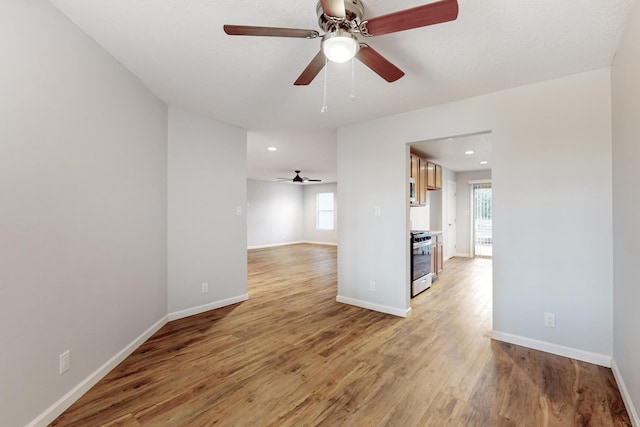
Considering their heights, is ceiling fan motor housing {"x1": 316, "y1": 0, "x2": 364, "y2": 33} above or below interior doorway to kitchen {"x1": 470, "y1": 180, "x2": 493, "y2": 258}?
above

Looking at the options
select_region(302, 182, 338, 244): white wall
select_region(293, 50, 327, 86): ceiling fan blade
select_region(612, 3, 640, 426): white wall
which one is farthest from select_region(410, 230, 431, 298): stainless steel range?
select_region(302, 182, 338, 244): white wall

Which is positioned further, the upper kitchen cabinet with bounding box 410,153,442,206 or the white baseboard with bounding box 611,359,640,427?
the upper kitchen cabinet with bounding box 410,153,442,206

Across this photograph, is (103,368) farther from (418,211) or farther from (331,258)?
(331,258)

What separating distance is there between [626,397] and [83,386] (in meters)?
3.59

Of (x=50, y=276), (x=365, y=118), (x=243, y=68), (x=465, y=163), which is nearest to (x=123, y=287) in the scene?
(x=50, y=276)

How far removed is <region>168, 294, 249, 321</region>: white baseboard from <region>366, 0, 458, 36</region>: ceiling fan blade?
3.41 m

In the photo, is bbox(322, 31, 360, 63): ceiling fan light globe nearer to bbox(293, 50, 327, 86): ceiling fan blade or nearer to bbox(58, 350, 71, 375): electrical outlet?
bbox(293, 50, 327, 86): ceiling fan blade

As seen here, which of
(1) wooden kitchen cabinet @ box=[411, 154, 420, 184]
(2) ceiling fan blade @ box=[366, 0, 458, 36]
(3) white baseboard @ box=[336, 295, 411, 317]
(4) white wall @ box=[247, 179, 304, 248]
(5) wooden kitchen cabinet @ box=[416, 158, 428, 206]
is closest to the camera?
(2) ceiling fan blade @ box=[366, 0, 458, 36]

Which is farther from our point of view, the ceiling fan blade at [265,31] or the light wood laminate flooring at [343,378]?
the light wood laminate flooring at [343,378]

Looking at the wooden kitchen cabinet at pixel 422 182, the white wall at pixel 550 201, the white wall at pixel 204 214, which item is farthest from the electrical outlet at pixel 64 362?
the wooden kitchen cabinet at pixel 422 182

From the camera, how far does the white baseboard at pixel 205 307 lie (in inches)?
130

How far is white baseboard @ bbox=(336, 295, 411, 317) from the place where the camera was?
11.2 feet

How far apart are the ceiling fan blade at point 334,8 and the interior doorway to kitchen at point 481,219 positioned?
7.54 meters

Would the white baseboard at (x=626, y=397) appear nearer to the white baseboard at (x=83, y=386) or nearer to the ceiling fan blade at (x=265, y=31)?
the ceiling fan blade at (x=265, y=31)
